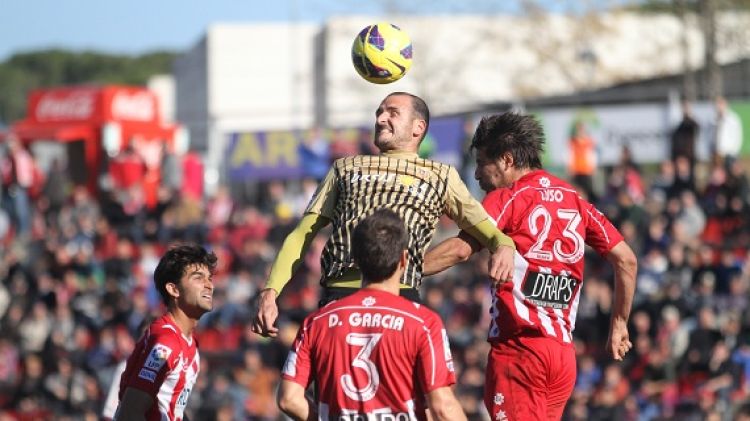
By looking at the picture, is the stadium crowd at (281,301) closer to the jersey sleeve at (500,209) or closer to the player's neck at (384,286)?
the jersey sleeve at (500,209)

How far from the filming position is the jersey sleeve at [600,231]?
333 inches

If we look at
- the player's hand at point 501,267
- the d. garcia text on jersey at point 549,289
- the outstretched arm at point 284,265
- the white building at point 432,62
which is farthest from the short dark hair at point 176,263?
the white building at point 432,62

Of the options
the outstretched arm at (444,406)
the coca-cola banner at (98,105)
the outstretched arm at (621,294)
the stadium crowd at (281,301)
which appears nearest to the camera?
the outstretched arm at (444,406)

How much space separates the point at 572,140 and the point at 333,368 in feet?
45.9

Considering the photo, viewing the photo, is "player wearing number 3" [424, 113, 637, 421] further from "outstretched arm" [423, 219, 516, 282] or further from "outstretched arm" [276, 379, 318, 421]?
"outstretched arm" [276, 379, 318, 421]

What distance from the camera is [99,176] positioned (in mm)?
30750

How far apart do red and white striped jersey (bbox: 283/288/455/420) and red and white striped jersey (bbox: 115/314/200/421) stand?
6.81 ft

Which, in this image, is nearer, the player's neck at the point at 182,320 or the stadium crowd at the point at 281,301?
the player's neck at the point at 182,320

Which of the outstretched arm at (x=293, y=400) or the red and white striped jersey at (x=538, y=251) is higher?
the red and white striped jersey at (x=538, y=251)

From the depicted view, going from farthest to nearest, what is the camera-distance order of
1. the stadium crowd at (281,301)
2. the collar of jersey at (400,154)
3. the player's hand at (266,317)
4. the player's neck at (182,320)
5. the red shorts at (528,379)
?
the stadium crowd at (281,301) → the player's neck at (182,320) → the red shorts at (528,379) → the collar of jersey at (400,154) → the player's hand at (266,317)

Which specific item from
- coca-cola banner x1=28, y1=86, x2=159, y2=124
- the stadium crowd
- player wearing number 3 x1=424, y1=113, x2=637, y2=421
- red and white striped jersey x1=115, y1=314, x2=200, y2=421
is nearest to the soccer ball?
player wearing number 3 x1=424, y1=113, x2=637, y2=421

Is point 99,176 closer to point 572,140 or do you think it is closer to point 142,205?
point 142,205

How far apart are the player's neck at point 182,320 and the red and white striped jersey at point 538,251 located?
6.26ft

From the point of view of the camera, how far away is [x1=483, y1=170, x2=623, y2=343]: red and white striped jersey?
8.27 meters
